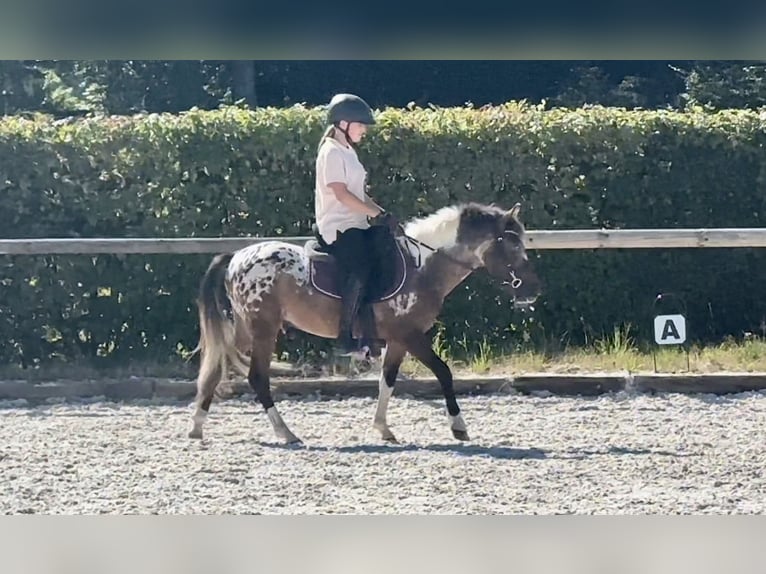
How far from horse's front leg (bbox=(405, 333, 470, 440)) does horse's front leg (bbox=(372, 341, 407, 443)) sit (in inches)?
3.8

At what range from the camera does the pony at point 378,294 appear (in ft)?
22.4

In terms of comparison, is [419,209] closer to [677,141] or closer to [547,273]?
[547,273]

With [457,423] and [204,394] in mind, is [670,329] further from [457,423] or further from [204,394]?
[204,394]

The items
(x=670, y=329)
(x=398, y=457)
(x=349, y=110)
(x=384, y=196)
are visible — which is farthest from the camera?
(x=384, y=196)

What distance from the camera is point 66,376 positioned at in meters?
8.92

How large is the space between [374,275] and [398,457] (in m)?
1.02

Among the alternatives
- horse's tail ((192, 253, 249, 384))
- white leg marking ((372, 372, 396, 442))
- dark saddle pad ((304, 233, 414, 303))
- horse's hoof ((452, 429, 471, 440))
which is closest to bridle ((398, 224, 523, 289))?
dark saddle pad ((304, 233, 414, 303))

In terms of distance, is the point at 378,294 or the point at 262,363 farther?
the point at 262,363

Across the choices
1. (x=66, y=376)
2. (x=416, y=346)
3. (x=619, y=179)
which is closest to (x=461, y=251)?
(x=416, y=346)

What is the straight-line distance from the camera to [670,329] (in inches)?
327

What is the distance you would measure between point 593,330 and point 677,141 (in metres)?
1.49

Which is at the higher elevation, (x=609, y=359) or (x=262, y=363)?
(x=262, y=363)

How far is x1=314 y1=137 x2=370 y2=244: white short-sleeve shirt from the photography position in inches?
257

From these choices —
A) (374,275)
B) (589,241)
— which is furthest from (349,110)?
(589,241)
